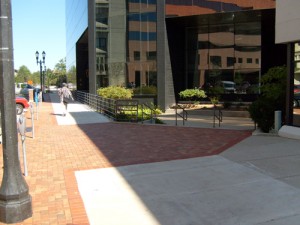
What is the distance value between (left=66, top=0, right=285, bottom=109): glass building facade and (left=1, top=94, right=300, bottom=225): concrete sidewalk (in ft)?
44.0

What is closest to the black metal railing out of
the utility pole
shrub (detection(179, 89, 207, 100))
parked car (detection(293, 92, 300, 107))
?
shrub (detection(179, 89, 207, 100))

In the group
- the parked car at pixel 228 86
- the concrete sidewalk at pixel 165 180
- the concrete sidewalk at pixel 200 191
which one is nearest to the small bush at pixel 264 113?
the concrete sidewalk at pixel 165 180

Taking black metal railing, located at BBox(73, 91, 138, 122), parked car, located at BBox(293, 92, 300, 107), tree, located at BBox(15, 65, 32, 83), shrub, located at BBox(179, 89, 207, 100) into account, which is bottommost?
black metal railing, located at BBox(73, 91, 138, 122)

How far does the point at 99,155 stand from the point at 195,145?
9.26 feet

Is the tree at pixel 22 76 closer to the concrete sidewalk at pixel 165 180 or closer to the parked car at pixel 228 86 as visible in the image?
the parked car at pixel 228 86

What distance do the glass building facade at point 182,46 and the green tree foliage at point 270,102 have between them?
10.6 metres

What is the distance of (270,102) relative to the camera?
13.2 metres

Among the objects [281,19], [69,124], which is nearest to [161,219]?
[281,19]

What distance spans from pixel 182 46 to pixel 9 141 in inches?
903

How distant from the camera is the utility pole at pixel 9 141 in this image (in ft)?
17.1

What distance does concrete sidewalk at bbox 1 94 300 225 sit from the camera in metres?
5.47

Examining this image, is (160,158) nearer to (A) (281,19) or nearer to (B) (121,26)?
(A) (281,19)

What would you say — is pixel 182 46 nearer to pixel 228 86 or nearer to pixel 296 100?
pixel 228 86

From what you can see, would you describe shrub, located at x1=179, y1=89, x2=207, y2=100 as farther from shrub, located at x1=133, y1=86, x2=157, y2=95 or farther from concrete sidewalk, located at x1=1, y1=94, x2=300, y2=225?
concrete sidewalk, located at x1=1, y1=94, x2=300, y2=225
